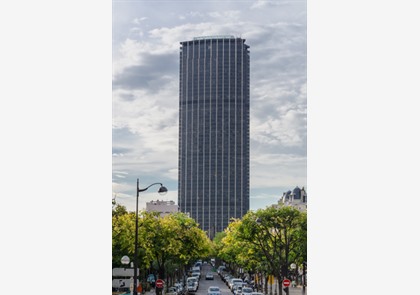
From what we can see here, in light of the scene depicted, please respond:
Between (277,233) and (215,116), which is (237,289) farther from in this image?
(215,116)

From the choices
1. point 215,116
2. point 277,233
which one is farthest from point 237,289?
point 215,116

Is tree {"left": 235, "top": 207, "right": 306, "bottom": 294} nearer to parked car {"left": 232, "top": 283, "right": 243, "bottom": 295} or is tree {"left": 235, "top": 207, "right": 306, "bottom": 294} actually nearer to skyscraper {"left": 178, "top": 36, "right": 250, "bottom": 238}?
parked car {"left": 232, "top": 283, "right": 243, "bottom": 295}

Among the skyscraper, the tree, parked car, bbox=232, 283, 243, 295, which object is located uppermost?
the skyscraper

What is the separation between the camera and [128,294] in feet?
59.1

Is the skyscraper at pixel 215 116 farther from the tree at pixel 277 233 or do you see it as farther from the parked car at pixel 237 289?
the parked car at pixel 237 289

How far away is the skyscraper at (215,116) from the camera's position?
88.1 feet

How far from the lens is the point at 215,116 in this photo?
29.6m

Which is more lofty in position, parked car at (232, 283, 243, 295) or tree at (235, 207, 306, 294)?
tree at (235, 207, 306, 294)

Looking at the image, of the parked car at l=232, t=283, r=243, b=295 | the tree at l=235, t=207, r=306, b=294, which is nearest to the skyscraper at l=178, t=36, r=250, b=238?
the tree at l=235, t=207, r=306, b=294

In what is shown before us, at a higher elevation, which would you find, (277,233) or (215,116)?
(215,116)

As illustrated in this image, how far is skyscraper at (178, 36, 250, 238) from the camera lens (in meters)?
26.8
